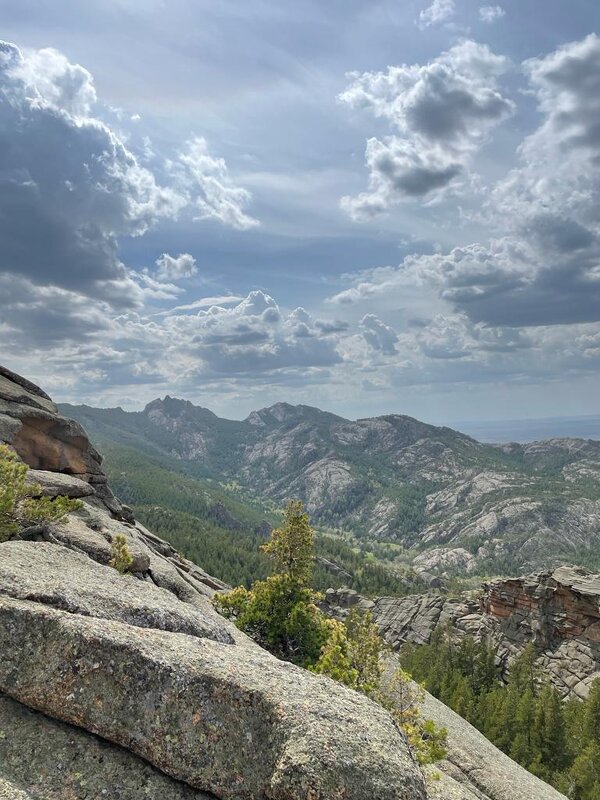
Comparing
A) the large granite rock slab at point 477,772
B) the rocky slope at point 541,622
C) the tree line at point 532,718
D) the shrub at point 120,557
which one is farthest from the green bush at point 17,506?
the rocky slope at point 541,622

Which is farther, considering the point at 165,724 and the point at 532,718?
the point at 532,718

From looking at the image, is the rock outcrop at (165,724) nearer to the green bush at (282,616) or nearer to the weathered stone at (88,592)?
the weathered stone at (88,592)

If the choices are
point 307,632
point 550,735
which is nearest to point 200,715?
point 307,632

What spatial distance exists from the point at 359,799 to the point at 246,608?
3577cm

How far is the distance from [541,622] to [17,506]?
409 feet

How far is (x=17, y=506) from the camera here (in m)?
27.8

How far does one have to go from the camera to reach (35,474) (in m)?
45.3

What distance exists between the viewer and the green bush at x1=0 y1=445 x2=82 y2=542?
24875mm

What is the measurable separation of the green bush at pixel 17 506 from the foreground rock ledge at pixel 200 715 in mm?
11470

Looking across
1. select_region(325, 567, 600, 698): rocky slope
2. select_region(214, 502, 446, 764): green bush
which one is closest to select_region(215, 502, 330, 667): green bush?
select_region(214, 502, 446, 764): green bush

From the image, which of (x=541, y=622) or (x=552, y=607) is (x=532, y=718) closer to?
(x=541, y=622)

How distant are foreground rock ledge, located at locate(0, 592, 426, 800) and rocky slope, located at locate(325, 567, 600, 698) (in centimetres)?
11043

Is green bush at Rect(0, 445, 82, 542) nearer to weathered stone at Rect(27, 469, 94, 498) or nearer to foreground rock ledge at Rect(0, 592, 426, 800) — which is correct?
foreground rock ledge at Rect(0, 592, 426, 800)

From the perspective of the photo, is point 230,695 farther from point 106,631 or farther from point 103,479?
point 103,479
